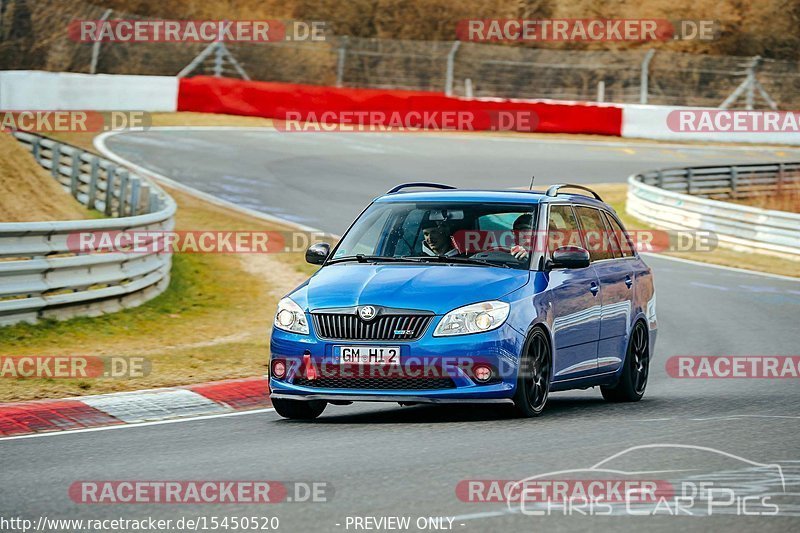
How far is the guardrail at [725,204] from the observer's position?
28688 mm

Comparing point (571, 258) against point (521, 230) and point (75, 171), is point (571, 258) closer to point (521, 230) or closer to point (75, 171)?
point (521, 230)

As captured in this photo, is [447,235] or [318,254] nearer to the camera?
[447,235]

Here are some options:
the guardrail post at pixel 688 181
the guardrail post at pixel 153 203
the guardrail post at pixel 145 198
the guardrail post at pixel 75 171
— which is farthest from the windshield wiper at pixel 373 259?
the guardrail post at pixel 688 181

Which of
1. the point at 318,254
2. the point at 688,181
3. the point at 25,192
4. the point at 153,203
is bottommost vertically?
the point at 688,181

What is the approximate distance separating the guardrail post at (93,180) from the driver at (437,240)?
1562cm

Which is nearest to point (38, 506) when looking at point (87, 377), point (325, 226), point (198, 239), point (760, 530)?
point (760, 530)

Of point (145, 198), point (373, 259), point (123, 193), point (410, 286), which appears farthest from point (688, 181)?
point (410, 286)

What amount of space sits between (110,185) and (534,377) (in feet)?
52.1

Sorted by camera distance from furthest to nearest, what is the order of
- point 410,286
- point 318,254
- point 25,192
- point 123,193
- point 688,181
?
point 688,181 < point 123,193 < point 25,192 < point 318,254 < point 410,286

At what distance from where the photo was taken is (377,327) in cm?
994

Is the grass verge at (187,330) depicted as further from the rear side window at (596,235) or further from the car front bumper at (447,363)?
the rear side window at (596,235)

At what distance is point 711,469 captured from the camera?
26.4 ft

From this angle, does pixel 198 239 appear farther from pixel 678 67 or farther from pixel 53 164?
pixel 678 67

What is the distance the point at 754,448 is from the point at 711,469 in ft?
3.03
